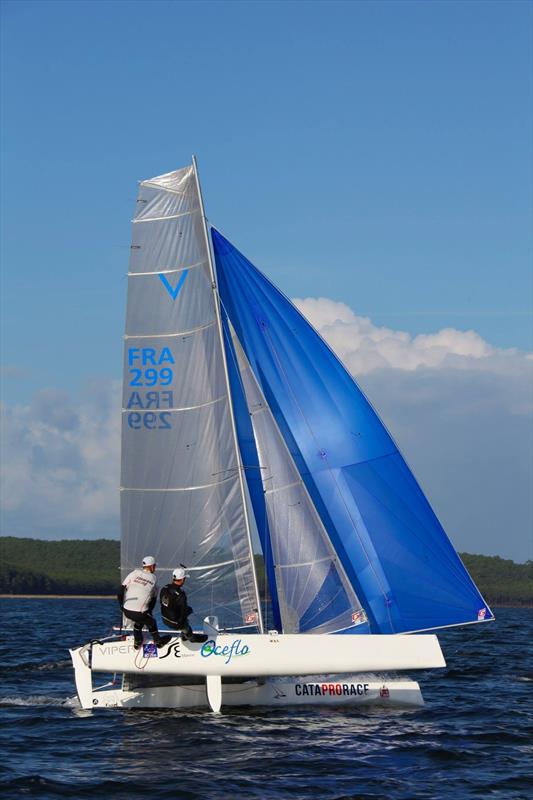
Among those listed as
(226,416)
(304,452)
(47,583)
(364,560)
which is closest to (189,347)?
(226,416)

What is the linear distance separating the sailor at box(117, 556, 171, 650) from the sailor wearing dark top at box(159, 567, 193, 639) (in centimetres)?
18

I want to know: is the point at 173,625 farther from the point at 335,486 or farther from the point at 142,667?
the point at 335,486

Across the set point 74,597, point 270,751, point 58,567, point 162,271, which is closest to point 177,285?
point 162,271

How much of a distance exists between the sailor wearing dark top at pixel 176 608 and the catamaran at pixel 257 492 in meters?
0.68

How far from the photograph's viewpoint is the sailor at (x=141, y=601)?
17.3 m

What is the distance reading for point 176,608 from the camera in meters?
17.3

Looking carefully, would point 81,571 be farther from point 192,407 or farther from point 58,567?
point 192,407

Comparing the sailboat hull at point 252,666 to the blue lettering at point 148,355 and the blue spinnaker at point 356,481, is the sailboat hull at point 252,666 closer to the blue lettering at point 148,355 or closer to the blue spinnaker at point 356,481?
the blue spinnaker at point 356,481

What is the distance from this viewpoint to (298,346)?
19.2 metres

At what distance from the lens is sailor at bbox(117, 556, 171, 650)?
1727cm

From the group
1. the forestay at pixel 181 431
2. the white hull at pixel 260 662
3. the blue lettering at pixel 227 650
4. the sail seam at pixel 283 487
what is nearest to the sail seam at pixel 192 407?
the forestay at pixel 181 431

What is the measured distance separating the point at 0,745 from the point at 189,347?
22.0 ft

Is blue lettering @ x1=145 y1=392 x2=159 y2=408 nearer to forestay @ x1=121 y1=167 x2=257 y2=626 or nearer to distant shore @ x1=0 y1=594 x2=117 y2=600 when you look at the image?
forestay @ x1=121 y1=167 x2=257 y2=626

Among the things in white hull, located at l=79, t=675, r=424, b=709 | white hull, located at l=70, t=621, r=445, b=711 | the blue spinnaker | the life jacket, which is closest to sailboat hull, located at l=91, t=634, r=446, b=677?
white hull, located at l=70, t=621, r=445, b=711
